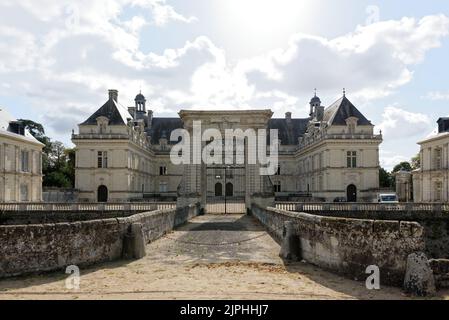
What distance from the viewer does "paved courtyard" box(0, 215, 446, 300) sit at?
5953 millimetres

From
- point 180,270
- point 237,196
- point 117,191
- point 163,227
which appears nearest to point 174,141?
point 237,196

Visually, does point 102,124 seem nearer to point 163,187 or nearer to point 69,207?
point 163,187

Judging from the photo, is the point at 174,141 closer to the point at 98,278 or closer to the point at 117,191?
the point at 117,191

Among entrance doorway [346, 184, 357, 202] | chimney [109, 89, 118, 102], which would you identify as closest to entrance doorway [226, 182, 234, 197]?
entrance doorway [346, 184, 357, 202]

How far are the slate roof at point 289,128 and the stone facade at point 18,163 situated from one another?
101ft

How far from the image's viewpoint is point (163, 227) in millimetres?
13914

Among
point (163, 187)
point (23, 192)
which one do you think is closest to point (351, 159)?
point (163, 187)

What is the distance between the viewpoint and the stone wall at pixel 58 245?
7.12 metres

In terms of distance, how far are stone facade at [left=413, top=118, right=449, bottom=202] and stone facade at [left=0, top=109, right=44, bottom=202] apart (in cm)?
3090

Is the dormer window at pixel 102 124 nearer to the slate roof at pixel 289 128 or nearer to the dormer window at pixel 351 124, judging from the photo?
the slate roof at pixel 289 128

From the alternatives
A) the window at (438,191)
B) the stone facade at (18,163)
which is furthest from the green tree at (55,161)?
the window at (438,191)

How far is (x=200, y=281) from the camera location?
6824 mm
